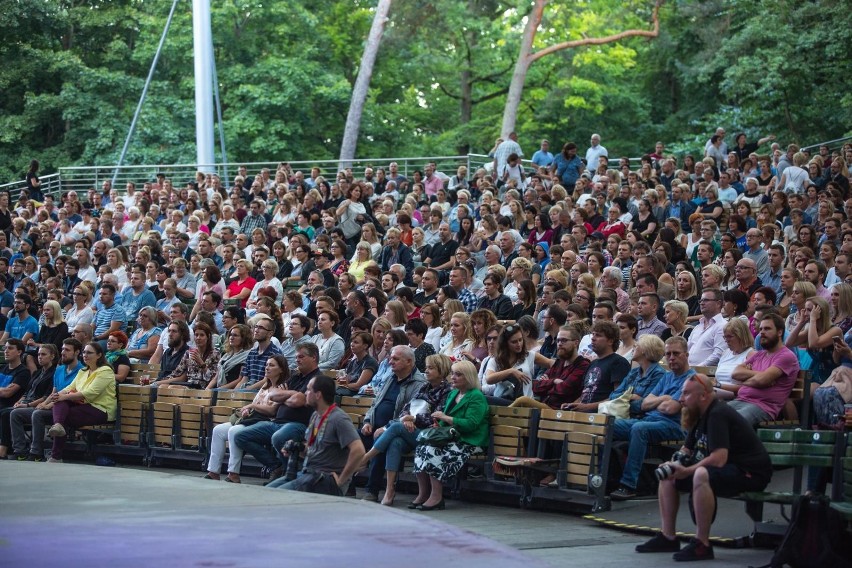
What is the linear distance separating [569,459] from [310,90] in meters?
31.0

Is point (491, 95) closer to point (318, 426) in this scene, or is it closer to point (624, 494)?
point (318, 426)

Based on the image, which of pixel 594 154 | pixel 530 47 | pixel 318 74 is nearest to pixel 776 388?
pixel 594 154

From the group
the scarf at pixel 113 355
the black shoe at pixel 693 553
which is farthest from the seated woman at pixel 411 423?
the scarf at pixel 113 355

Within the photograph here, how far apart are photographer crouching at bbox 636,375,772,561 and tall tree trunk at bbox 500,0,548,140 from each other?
29.0m

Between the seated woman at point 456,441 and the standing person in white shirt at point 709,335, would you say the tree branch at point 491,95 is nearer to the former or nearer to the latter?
the standing person in white shirt at point 709,335

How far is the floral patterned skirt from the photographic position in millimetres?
10539

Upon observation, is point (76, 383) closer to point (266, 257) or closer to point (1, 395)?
point (1, 395)

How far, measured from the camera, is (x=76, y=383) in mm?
14047

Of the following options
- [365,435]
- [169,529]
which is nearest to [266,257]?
[365,435]

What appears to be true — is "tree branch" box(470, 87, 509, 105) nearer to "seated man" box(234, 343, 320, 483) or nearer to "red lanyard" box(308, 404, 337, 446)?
"seated man" box(234, 343, 320, 483)

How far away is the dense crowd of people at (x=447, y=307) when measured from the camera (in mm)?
10555

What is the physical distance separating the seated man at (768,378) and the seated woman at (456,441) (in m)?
2.12

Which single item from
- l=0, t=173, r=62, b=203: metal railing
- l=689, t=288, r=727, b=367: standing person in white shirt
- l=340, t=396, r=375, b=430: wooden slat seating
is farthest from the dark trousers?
l=0, t=173, r=62, b=203: metal railing

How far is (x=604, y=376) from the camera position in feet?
34.8
